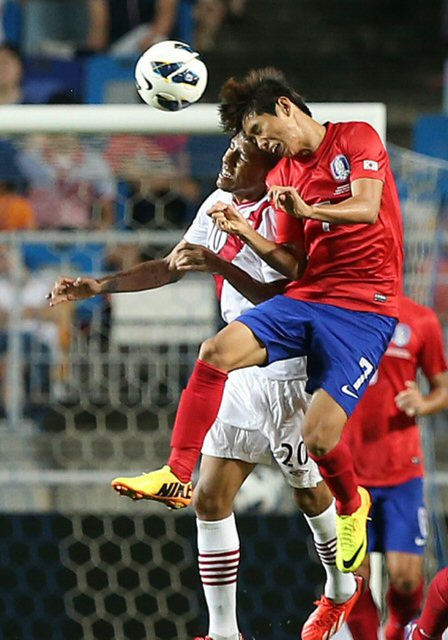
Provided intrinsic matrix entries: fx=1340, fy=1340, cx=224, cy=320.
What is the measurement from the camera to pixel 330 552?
4262 millimetres

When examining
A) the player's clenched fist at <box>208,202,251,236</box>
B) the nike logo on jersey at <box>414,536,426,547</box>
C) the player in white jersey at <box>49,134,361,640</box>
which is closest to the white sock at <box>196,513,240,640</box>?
the player in white jersey at <box>49,134,361,640</box>

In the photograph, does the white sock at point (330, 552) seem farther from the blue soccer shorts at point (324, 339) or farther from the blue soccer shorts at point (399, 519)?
the blue soccer shorts at point (399, 519)

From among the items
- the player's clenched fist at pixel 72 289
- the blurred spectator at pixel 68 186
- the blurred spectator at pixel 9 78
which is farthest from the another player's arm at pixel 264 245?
the blurred spectator at pixel 9 78

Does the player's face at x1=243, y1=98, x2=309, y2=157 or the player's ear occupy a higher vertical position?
the player's ear

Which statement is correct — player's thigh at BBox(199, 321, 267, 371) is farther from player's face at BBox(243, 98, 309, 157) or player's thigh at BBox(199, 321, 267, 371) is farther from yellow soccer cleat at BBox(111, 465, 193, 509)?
player's face at BBox(243, 98, 309, 157)

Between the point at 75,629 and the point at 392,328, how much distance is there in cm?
238

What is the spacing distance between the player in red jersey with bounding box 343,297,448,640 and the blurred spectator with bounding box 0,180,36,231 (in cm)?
328

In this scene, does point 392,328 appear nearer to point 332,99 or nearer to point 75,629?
point 75,629

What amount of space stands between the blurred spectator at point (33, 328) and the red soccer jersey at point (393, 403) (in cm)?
190

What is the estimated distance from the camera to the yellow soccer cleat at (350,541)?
12.8 feet

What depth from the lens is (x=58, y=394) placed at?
6578 mm

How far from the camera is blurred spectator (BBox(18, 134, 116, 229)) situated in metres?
5.89

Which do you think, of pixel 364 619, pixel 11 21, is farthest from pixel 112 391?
pixel 11 21

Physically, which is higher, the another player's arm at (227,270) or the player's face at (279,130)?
the player's face at (279,130)
